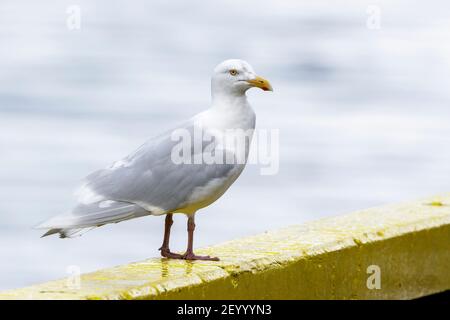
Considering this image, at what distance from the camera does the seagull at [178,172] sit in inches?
203

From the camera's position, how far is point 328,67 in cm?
2255

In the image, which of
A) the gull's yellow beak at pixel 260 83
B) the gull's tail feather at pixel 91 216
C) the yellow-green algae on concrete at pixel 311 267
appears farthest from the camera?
the gull's yellow beak at pixel 260 83

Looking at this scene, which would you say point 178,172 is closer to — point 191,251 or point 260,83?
point 191,251

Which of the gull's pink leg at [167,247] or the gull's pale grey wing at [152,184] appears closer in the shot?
the gull's pale grey wing at [152,184]

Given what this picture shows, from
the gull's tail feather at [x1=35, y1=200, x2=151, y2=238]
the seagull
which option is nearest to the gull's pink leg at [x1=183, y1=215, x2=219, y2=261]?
the seagull

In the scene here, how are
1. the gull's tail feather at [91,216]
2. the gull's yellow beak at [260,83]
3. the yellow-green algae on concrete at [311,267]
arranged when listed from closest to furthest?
1. the yellow-green algae on concrete at [311,267]
2. the gull's tail feather at [91,216]
3. the gull's yellow beak at [260,83]

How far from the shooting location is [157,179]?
5199 millimetres

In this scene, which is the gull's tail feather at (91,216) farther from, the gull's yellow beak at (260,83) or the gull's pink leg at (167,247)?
the gull's yellow beak at (260,83)

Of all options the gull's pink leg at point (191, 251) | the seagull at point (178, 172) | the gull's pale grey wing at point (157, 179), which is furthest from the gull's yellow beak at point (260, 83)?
the gull's pink leg at point (191, 251)
